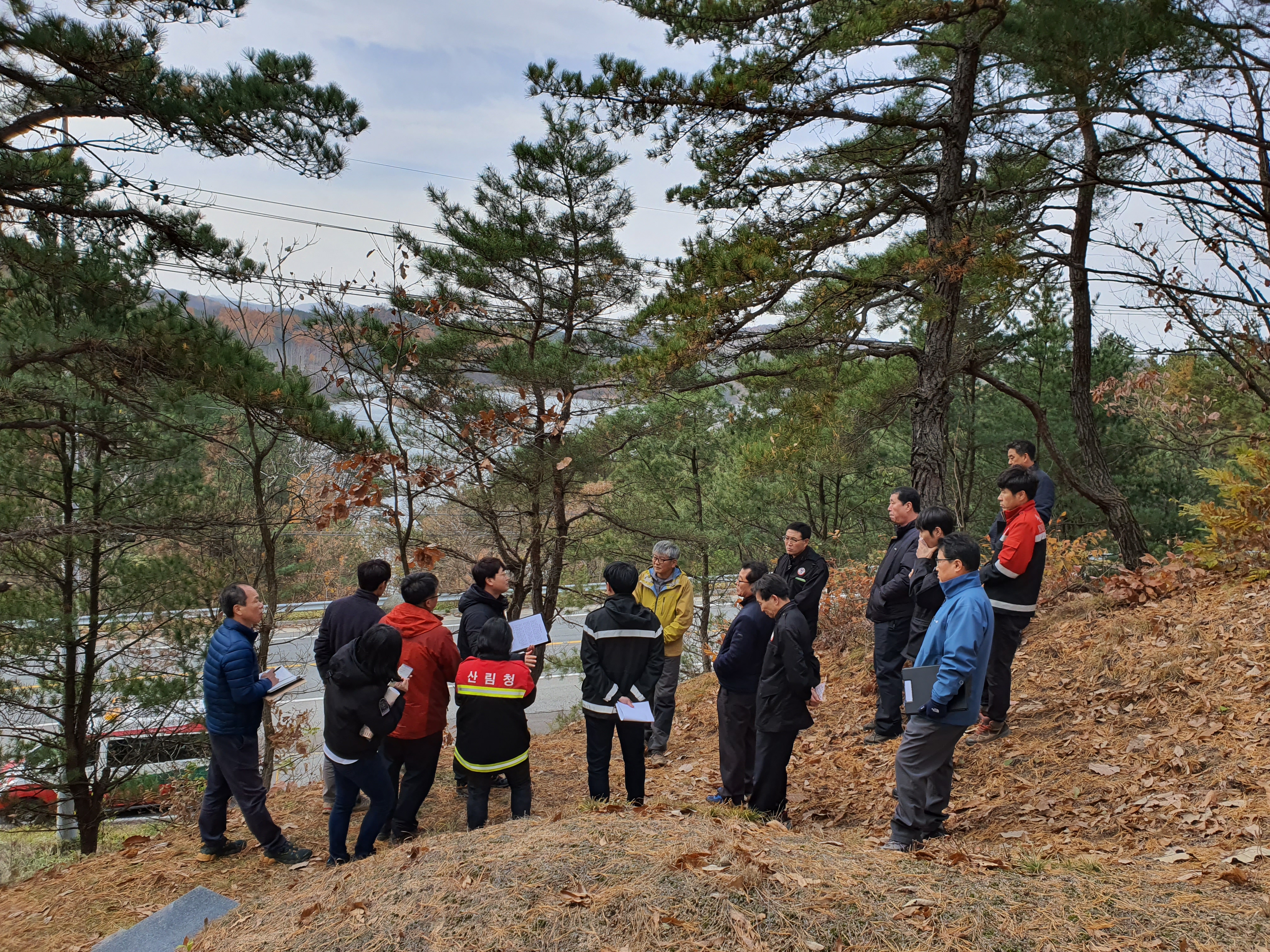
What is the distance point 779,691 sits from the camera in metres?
5.07

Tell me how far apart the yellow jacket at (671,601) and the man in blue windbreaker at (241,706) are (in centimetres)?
329

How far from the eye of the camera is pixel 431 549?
756cm

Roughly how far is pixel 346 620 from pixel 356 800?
4.05 feet

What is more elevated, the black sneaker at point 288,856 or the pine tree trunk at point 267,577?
the pine tree trunk at point 267,577

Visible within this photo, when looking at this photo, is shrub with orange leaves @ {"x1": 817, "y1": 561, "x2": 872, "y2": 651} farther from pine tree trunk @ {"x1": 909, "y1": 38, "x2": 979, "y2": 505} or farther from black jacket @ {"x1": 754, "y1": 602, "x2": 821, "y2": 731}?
→ black jacket @ {"x1": 754, "y1": 602, "x2": 821, "y2": 731}

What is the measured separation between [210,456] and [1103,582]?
533 inches

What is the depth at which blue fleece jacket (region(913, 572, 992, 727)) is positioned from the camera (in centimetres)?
430

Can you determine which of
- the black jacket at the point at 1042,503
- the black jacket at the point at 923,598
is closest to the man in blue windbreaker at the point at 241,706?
the black jacket at the point at 923,598

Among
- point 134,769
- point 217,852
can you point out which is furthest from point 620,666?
point 134,769

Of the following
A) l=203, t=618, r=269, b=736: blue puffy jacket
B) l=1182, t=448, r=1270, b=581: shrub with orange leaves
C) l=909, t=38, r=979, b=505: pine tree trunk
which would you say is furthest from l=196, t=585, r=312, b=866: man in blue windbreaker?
l=1182, t=448, r=1270, b=581: shrub with orange leaves

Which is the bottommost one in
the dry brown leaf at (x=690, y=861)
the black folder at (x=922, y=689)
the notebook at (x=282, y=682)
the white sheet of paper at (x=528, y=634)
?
the dry brown leaf at (x=690, y=861)

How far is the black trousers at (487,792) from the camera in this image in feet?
17.1

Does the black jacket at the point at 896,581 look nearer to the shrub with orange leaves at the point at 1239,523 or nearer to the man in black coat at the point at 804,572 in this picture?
the man in black coat at the point at 804,572

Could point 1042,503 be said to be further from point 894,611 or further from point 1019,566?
point 894,611
